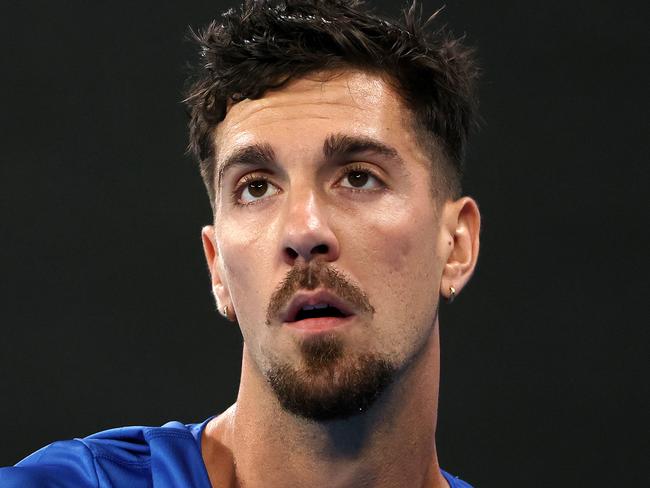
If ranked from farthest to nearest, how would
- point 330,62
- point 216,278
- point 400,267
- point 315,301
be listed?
1. point 216,278
2. point 330,62
3. point 400,267
4. point 315,301

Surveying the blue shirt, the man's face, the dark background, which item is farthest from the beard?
the dark background

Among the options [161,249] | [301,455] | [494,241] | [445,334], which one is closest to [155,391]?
[161,249]

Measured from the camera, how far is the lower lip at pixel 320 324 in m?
1.98

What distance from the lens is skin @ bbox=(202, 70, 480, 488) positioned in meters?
2.03

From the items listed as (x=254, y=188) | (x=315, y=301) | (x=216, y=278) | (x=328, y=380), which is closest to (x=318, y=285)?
(x=315, y=301)

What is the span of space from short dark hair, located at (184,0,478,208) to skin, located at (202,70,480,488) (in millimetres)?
35

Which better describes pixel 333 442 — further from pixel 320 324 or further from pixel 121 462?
pixel 121 462

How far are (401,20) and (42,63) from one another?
141 cm

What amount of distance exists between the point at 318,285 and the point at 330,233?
0.09 metres

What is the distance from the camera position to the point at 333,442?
2102 millimetres

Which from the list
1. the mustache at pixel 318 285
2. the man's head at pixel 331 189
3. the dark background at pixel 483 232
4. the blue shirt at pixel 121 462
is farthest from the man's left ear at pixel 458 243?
the dark background at pixel 483 232

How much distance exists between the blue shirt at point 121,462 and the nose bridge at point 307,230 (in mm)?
453

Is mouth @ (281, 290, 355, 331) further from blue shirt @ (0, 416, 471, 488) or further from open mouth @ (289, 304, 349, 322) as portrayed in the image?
blue shirt @ (0, 416, 471, 488)

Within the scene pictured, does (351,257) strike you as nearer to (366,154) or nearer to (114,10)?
(366,154)
